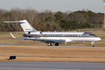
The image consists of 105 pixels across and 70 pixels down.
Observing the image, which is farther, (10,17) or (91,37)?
(10,17)

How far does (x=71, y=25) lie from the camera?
345 feet

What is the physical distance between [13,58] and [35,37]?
798 inches

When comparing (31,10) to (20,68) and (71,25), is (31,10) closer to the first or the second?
(71,25)

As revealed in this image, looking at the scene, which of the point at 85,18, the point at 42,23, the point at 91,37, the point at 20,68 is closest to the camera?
the point at 20,68

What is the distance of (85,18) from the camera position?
15288cm

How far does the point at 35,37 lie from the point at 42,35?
60.6 inches

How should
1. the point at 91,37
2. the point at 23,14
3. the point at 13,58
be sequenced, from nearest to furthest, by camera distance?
the point at 13,58 < the point at 91,37 < the point at 23,14

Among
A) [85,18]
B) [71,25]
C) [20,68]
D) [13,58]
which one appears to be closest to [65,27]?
[71,25]

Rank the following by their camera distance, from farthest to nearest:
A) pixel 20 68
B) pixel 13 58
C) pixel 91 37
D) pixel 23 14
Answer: pixel 23 14 → pixel 91 37 → pixel 13 58 → pixel 20 68

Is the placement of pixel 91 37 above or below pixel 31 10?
below

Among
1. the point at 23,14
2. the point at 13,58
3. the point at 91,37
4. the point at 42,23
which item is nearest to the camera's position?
the point at 13,58

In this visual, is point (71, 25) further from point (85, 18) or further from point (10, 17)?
point (85, 18)

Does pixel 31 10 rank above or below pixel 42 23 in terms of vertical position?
above

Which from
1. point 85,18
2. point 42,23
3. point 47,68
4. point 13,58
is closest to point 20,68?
point 47,68
